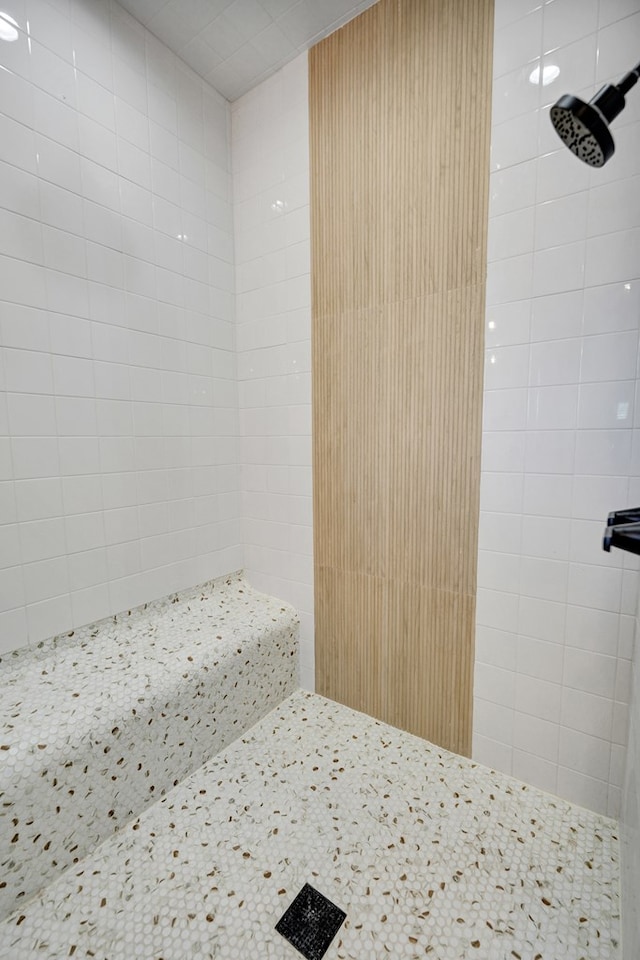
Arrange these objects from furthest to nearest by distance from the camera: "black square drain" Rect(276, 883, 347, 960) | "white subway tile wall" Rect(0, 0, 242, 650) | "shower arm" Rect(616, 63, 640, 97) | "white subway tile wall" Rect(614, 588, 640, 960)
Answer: "white subway tile wall" Rect(0, 0, 242, 650) → "black square drain" Rect(276, 883, 347, 960) → "white subway tile wall" Rect(614, 588, 640, 960) → "shower arm" Rect(616, 63, 640, 97)

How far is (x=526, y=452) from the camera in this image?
1.37 meters

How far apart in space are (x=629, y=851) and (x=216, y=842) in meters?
1.18

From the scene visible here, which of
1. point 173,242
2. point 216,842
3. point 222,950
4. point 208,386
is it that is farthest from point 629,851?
point 173,242

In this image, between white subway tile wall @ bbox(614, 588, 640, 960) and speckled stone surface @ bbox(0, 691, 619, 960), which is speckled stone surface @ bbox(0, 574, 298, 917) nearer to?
speckled stone surface @ bbox(0, 691, 619, 960)

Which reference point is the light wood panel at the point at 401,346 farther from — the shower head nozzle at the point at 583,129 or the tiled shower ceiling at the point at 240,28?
the shower head nozzle at the point at 583,129

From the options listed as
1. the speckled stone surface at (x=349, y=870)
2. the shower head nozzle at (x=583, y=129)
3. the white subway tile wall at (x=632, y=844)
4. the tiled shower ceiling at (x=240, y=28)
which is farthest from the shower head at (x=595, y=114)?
the speckled stone surface at (x=349, y=870)

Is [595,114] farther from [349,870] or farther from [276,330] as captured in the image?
[349,870]

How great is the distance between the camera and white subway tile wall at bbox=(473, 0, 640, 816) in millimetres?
1183

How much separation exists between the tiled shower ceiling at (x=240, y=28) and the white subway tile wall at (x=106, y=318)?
3.2 inches

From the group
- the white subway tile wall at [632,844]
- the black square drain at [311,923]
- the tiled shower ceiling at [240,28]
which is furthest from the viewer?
the tiled shower ceiling at [240,28]

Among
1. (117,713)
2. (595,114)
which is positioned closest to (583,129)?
(595,114)

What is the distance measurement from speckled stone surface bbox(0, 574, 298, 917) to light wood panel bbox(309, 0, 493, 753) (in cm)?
47

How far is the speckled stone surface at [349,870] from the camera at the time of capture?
1.00 meters

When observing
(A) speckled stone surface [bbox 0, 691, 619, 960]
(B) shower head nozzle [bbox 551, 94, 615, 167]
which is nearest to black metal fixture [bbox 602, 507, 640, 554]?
(B) shower head nozzle [bbox 551, 94, 615, 167]
